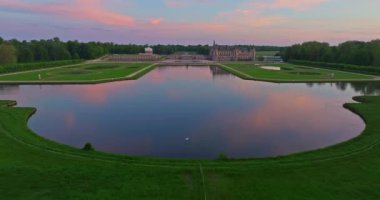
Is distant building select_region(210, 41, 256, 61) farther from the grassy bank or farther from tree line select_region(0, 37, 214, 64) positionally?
the grassy bank

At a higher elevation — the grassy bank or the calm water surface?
the grassy bank

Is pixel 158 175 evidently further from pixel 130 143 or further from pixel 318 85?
pixel 318 85

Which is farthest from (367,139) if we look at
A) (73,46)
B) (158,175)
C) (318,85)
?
(73,46)

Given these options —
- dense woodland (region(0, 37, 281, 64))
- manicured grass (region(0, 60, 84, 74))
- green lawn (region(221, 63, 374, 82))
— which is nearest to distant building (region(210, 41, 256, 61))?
dense woodland (region(0, 37, 281, 64))

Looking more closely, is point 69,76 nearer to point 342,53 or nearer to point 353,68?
point 353,68

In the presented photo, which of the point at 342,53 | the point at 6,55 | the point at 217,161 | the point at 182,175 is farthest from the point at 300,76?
the point at 6,55

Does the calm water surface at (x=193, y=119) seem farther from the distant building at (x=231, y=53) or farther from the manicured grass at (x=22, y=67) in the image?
the distant building at (x=231, y=53)
